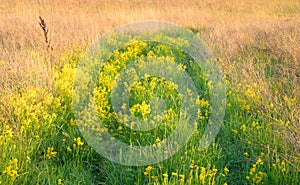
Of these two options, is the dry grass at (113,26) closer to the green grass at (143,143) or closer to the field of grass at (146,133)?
the field of grass at (146,133)

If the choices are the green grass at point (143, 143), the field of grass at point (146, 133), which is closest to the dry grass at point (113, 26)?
the field of grass at point (146, 133)

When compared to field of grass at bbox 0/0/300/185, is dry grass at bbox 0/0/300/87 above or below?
above

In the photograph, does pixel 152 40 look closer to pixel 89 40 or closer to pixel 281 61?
pixel 89 40

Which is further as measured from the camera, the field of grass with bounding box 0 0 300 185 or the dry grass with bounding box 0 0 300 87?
the dry grass with bounding box 0 0 300 87

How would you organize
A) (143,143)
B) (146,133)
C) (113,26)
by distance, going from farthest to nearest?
(113,26), (146,133), (143,143)

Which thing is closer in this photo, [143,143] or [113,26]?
[143,143]

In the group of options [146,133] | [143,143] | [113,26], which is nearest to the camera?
[143,143]

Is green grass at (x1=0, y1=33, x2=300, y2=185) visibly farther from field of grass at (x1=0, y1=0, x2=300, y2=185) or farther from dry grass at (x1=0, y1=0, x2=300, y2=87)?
dry grass at (x1=0, y1=0, x2=300, y2=87)

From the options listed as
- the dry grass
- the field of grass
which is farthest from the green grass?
the dry grass

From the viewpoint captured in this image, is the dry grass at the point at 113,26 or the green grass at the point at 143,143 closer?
the green grass at the point at 143,143

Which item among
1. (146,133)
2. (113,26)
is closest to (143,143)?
(146,133)

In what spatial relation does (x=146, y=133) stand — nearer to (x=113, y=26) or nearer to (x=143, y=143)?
(x=143, y=143)

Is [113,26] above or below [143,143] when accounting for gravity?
above

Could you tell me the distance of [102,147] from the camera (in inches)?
127
